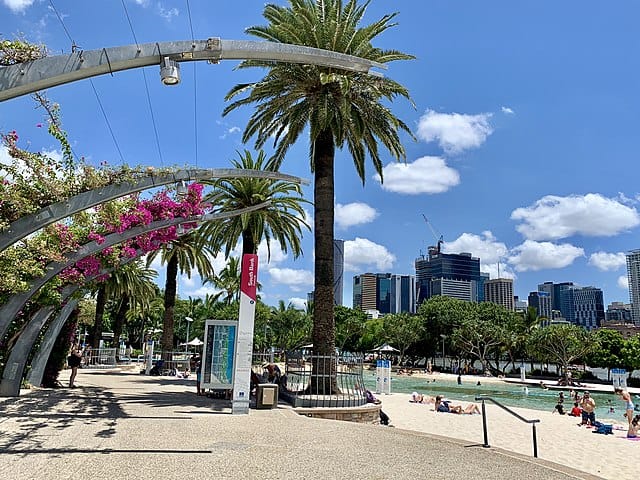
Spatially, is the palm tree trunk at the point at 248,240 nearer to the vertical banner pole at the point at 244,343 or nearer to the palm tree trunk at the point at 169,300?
the palm tree trunk at the point at 169,300

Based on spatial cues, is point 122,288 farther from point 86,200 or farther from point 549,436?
point 549,436

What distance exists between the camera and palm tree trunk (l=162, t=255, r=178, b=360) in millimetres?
27859

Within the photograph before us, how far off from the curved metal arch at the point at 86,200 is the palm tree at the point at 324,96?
5234 millimetres

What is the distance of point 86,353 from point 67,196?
30.6 meters

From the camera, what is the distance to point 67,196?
10.3m

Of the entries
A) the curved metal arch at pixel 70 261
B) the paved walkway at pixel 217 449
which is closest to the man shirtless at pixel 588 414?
the paved walkway at pixel 217 449

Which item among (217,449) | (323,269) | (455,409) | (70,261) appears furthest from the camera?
(455,409)

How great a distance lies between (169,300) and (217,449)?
66.3ft

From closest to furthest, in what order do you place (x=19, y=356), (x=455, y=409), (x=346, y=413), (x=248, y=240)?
1. (x=19, y=356)
2. (x=346, y=413)
3. (x=248, y=240)
4. (x=455, y=409)

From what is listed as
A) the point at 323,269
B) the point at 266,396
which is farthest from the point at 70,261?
the point at 323,269

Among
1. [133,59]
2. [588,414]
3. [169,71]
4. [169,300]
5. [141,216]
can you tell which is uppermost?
[141,216]

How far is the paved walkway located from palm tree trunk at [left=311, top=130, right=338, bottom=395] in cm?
292

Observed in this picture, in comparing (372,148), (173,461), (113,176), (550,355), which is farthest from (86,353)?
(550,355)

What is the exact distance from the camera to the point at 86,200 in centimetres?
1041
